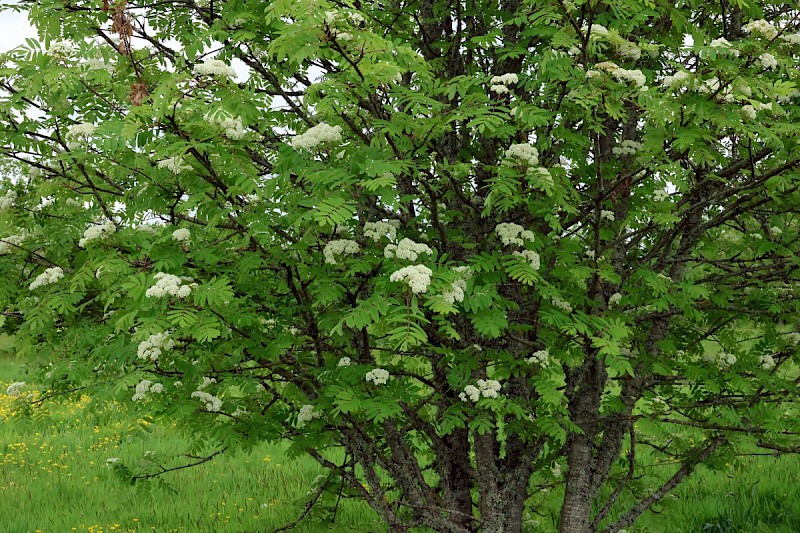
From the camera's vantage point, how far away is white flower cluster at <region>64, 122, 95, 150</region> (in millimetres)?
4570

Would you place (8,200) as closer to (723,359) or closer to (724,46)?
(724,46)

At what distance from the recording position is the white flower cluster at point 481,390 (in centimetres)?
505

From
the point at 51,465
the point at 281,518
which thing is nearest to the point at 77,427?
the point at 51,465

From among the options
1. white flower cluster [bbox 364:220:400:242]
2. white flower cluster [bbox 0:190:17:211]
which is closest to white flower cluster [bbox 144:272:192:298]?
white flower cluster [bbox 364:220:400:242]

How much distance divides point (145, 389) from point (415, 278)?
202 cm

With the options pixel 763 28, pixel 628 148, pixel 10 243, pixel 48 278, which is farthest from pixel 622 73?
pixel 10 243

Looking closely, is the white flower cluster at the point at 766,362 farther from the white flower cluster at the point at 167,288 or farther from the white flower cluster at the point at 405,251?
the white flower cluster at the point at 167,288

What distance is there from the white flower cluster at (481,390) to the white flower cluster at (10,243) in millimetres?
3372

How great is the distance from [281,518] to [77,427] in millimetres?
5328

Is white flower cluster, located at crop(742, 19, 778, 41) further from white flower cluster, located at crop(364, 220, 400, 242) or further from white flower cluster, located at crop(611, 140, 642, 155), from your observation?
white flower cluster, located at crop(364, 220, 400, 242)

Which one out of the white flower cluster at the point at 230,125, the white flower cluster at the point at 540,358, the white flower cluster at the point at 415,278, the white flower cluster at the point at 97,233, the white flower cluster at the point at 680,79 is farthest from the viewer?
the white flower cluster at the point at 540,358

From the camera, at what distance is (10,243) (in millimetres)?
5395

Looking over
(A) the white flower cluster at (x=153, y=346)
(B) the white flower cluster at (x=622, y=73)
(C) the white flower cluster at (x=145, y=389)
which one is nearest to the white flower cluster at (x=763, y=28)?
(B) the white flower cluster at (x=622, y=73)

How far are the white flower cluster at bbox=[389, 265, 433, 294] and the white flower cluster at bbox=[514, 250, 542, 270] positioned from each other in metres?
1.14
